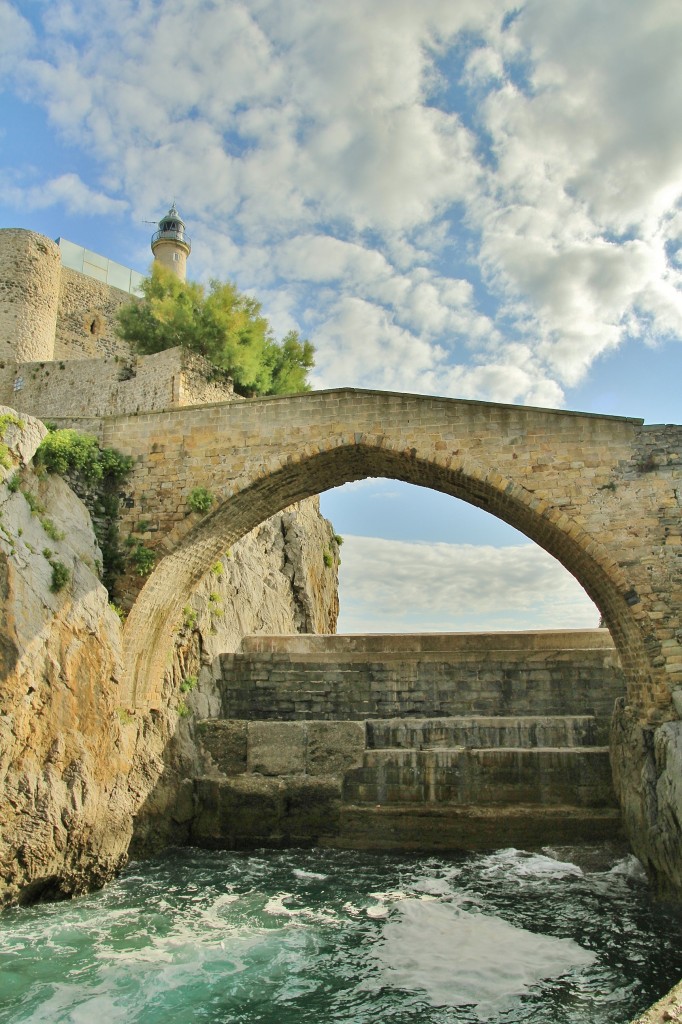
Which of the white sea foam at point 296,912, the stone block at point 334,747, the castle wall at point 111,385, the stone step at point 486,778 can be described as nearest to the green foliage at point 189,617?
the stone block at point 334,747

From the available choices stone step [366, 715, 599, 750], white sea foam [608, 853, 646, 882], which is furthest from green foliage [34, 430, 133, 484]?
white sea foam [608, 853, 646, 882]

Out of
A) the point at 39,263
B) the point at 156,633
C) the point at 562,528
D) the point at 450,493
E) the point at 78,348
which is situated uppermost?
the point at 39,263

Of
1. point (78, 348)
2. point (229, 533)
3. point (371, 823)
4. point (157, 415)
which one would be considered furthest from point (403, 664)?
point (78, 348)

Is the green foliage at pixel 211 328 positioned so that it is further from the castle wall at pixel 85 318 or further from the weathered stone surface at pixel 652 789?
the weathered stone surface at pixel 652 789

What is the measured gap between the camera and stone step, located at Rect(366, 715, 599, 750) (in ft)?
32.7

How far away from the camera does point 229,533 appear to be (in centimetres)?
1026

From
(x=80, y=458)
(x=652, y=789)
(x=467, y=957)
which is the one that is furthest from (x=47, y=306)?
(x=467, y=957)

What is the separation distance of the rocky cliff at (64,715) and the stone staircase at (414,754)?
91 centimetres

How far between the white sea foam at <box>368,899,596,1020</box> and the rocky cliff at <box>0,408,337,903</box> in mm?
3429

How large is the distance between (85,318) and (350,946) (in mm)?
23269

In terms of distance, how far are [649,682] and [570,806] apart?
2274mm

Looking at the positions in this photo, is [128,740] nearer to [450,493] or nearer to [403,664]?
[403,664]

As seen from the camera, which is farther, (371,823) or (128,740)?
(371,823)

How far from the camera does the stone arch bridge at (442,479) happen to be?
8266 millimetres
